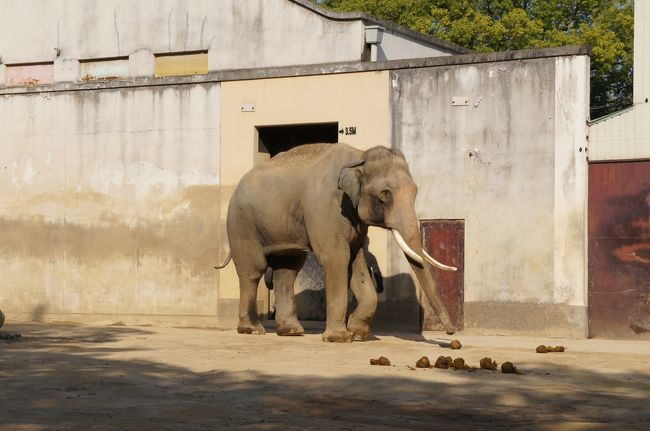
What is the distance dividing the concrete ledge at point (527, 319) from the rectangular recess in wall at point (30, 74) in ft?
37.4

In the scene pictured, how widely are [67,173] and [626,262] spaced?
1085cm

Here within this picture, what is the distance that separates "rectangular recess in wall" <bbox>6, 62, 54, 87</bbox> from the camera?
2708cm

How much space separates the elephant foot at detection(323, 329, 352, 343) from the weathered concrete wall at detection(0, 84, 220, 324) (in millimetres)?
5887

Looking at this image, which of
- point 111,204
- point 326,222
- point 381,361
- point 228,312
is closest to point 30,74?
point 111,204

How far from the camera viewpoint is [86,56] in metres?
26.6

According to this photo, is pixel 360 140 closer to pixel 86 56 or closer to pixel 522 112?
pixel 522 112

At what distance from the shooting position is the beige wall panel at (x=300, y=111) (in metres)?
21.5

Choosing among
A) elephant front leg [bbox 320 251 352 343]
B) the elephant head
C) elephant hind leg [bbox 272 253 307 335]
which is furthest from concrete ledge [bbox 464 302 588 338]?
the elephant head

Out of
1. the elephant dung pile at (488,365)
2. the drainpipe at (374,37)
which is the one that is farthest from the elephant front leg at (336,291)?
the drainpipe at (374,37)

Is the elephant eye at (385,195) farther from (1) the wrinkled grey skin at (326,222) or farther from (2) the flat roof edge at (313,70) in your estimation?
(2) the flat roof edge at (313,70)

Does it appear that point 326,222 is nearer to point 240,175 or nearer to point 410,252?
point 410,252

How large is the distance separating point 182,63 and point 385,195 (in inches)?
405

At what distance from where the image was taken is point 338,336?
677 inches

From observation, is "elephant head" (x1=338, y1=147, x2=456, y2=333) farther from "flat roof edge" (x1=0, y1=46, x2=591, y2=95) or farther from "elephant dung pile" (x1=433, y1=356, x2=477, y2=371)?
"flat roof edge" (x1=0, y1=46, x2=591, y2=95)
